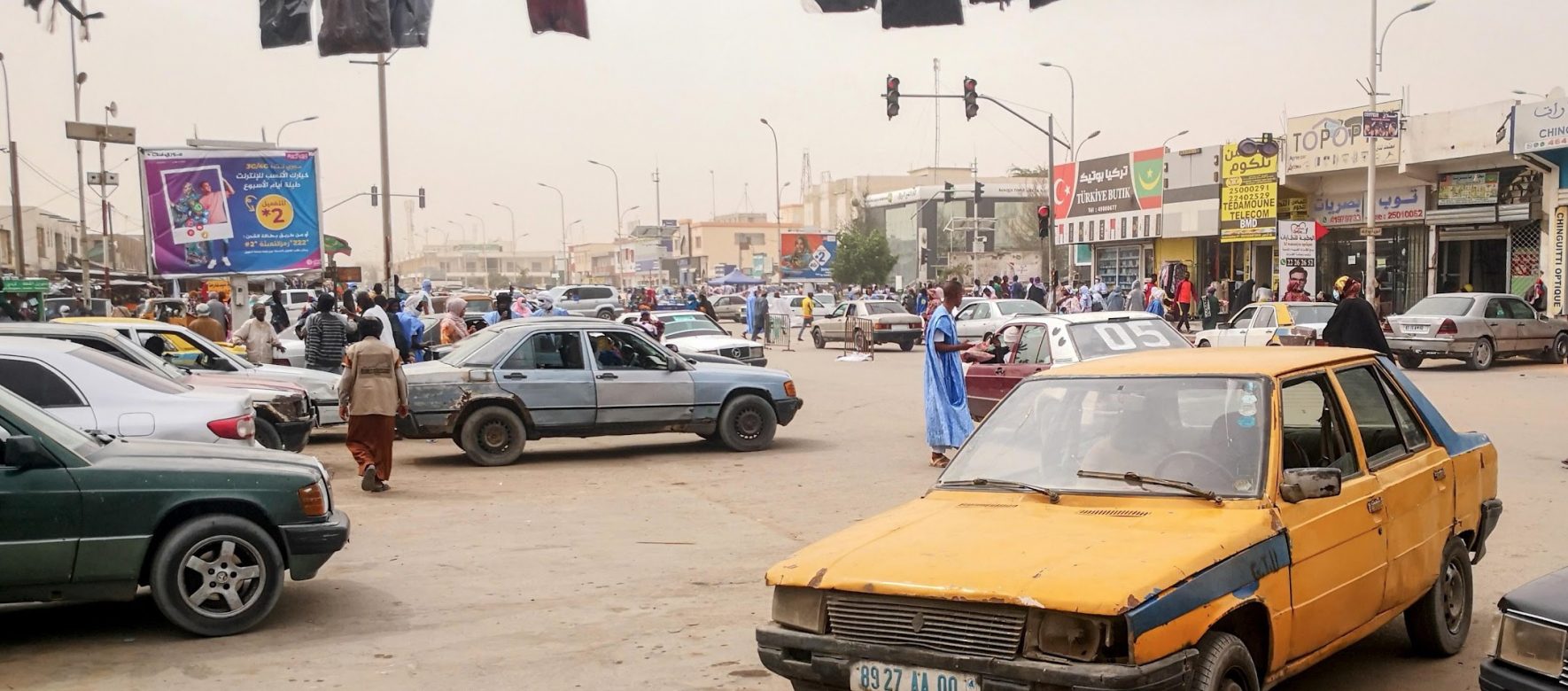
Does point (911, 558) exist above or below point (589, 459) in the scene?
above

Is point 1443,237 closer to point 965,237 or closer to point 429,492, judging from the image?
point 429,492

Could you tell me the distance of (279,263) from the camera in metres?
24.1

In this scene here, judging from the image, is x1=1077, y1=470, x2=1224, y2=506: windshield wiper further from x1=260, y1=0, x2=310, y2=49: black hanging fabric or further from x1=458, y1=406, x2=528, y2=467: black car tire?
x1=458, y1=406, x2=528, y2=467: black car tire

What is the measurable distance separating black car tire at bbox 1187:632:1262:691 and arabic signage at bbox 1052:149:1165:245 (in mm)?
41025

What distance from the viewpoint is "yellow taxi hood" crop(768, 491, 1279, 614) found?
4.06 m

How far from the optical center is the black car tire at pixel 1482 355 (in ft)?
77.3

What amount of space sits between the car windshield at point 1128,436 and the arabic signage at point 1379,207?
30.1m

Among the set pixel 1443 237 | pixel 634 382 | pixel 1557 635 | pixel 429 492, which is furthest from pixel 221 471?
pixel 1443 237

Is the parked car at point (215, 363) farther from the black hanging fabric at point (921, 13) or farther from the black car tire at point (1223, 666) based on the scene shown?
the black car tire at point (1223, 666)

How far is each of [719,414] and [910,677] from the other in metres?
10.2

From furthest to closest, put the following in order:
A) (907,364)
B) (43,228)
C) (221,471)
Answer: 1. (43,228)
2. (907,364)
3. (221,471)

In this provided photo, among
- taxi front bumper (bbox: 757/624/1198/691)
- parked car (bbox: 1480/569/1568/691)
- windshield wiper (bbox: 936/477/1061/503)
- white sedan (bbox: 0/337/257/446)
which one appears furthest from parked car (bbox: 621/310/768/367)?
parked car (bbox: 1480/569/1568/691)

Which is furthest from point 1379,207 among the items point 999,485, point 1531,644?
point 1531,644

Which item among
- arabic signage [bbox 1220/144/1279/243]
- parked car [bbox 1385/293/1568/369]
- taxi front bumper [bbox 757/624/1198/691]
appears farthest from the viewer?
arabic signage [bbox 1220/144/1279/243]
